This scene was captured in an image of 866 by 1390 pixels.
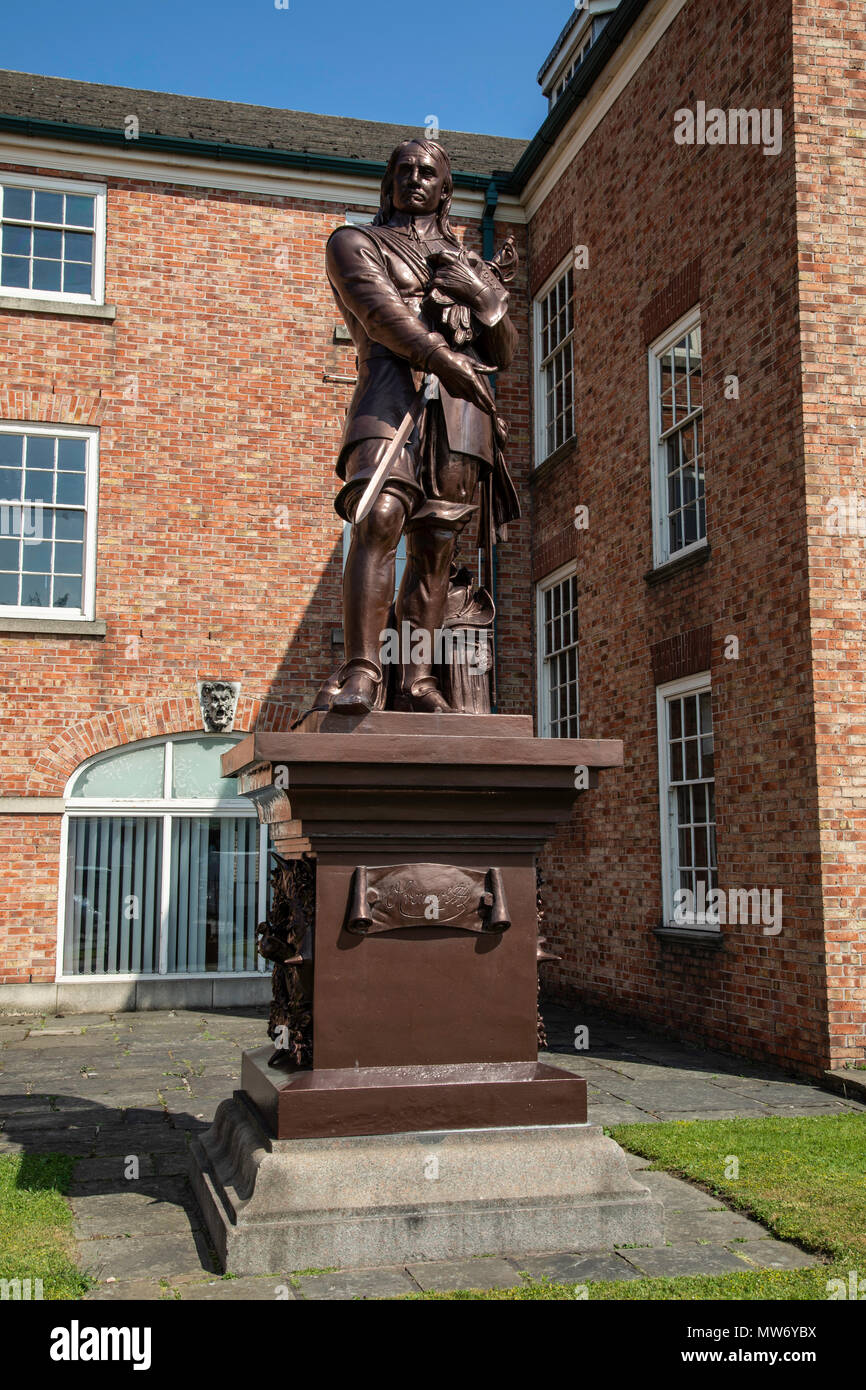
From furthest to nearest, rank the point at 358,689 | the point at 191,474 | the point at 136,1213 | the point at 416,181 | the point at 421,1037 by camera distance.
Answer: the point at 191,474 → the point at 416,181 → the point at 136,1213 → the point at 358,689 → the point at 421,1037

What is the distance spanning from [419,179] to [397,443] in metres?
1.23

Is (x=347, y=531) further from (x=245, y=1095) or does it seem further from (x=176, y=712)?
(x=245, y=1095)

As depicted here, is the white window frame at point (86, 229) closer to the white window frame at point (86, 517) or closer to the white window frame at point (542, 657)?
the white window frame at point (86, 517)

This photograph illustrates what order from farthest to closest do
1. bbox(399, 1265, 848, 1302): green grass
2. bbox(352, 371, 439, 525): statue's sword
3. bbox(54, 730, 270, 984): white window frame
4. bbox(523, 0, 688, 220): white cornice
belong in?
bbox(54, 730, 270, 984): white window frame
bbox(523, 0, 688, 220): white cornice
bbox(352, 371, 439, 525): statue's sword
bbox(399, 1265, 848, 1302): green grass

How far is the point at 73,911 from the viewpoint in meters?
11.7

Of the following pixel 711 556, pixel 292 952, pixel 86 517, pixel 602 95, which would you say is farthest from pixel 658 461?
pixel 292 952

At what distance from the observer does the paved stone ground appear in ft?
11.7

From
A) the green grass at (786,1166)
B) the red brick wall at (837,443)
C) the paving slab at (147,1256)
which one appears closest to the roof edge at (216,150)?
the red brick wall at (837,443)

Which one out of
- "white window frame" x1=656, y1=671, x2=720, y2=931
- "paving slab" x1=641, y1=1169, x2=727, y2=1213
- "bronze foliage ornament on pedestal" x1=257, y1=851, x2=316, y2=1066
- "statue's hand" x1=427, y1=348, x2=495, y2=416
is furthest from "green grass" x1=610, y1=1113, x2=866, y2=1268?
"white window frame" x1=656, y1=671, x2=720, y2=931

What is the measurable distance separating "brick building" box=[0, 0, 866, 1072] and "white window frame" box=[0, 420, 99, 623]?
0.04 meters

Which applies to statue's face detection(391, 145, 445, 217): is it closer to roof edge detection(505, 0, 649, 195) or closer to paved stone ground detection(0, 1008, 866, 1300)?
paved stone ground detection(0, 1008, 866, 1300)

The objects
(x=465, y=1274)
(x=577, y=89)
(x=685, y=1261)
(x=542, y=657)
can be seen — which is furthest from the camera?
(x=542, y=657)

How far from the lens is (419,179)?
15.9ft

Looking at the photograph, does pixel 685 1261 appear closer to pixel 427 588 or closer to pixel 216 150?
pixel 427 588
